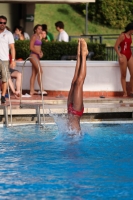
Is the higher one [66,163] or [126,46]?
[126,46]

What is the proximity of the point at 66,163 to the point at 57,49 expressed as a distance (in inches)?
440

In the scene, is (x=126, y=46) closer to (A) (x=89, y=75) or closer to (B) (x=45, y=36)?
(A) (x=89, y=75)

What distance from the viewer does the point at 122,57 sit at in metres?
16.5

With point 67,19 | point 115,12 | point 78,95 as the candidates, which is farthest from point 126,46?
point 67,19

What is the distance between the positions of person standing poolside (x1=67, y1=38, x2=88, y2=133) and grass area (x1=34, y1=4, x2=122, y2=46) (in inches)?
1289

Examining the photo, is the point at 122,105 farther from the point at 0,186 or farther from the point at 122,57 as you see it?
the point at 0,186

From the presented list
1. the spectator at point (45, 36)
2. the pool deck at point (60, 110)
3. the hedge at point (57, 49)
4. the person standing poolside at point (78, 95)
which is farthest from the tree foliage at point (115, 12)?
the person standing poolside at point (78, 95)

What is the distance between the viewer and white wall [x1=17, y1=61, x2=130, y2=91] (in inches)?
644

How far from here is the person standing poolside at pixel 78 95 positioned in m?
11.8

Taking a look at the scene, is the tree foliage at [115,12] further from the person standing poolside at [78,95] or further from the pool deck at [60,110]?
the person standing poolside at [78,95]

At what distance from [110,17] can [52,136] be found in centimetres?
3458

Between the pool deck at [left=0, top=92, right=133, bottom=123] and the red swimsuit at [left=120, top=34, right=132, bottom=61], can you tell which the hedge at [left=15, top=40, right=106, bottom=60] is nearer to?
the red swimsuit at [left=120, top=34, right=132, bottom=61]

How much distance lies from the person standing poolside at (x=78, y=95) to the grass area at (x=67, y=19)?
107 feet

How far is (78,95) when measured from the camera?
11758 millimetres
